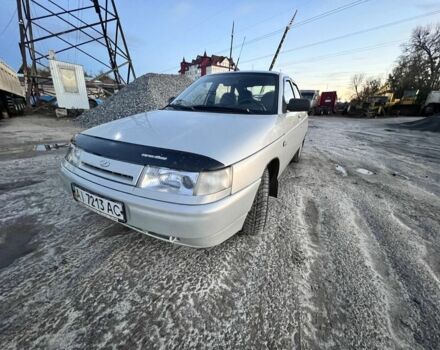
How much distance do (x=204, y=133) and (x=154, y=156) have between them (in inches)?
16.8

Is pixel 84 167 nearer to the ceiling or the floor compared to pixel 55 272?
nearer to the ceiling

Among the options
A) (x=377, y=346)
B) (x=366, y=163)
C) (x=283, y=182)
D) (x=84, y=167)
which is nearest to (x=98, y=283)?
(x=84, y=167)

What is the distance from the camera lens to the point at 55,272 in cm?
154

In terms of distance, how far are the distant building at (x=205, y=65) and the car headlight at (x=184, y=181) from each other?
35.5 metres

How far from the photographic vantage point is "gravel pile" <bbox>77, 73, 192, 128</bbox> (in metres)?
8.71

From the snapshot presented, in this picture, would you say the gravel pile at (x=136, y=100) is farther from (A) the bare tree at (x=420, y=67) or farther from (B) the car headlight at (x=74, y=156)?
(A) the bare tree at (x=420, y=67)

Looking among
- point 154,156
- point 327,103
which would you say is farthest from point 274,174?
point 327,103

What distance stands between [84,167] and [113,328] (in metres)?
1.07

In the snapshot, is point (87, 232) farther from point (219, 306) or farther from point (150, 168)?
point (219, 306)

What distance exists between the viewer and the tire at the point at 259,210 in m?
1.81

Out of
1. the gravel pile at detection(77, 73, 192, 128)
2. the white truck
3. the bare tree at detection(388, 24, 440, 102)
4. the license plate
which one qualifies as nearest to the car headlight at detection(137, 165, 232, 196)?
the license plate

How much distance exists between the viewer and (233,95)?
2453 millimetres

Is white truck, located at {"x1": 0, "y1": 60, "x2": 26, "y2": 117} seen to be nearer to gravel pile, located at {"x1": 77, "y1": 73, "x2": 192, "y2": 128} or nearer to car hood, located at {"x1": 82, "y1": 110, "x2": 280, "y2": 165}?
gravel pile, located at {"x1": 77, "y1": 73, "x2": 192, "y2": 128}

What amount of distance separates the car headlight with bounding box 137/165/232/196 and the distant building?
1397 inches
